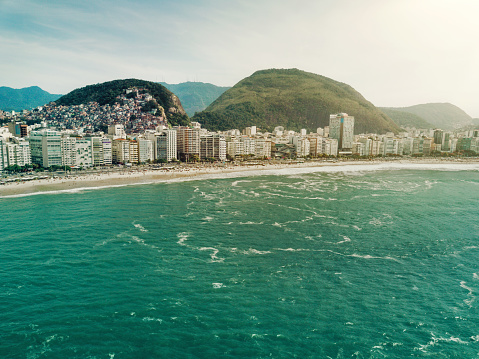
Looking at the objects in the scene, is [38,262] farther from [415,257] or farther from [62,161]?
[62,161]

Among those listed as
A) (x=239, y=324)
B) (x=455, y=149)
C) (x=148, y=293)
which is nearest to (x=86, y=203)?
(x=148, y=293)

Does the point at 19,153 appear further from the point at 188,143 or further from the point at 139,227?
the point at 139,227

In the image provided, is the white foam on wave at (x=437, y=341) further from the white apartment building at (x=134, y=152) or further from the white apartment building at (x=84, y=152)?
the white apartment building at (x=134, y=152)

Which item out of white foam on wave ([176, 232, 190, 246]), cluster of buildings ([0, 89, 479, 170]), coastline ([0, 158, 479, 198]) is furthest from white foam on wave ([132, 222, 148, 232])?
cluster of buildings ([0, 89, 479, 170])

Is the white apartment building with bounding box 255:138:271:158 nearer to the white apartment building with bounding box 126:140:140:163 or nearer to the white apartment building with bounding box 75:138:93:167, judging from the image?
the white apartment building with bounding box 126:140:140:163

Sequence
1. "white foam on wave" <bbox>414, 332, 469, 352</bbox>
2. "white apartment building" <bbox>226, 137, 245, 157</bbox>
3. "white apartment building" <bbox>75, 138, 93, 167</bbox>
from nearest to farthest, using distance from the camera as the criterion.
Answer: "white foam on wave" <bbox>414, 332, 469, 352</bbox> → "white apartment building" <bbox>75, 138, 93, 167</bbox> → "white apartment building" <bbox>226, 137, 245, 157</bbox>

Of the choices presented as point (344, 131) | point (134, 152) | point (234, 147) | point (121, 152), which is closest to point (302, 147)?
point (234, 147)

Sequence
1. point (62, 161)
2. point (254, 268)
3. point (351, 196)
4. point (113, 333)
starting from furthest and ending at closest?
point (62, 161)
point (351, 196)
point (254, 268)
point (113, 333)

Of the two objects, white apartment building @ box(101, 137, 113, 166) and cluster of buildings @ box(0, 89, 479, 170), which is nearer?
cluster of buildings @ box(0, 89, 479, 170)

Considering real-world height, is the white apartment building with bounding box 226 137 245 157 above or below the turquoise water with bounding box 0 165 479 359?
above
